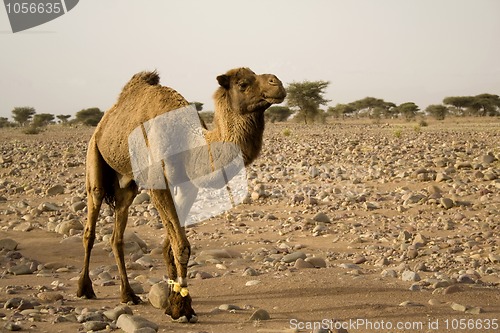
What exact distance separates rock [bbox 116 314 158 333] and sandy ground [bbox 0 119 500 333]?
23 centimetres

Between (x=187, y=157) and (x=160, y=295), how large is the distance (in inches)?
60.5

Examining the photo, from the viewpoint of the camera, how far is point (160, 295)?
21.1 feet

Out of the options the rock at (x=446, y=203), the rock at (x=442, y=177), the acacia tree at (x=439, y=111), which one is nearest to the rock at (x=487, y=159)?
the rock at (x=442, y=177)

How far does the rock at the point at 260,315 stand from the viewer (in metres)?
5.59

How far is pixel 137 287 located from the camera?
285 inches

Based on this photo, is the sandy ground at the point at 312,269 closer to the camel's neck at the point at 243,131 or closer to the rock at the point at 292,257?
the rock at the point at 292,257

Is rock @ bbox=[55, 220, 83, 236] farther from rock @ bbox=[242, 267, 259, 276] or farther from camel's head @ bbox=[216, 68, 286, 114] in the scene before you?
camel's head @ bbox=[216, 68, 286, 114]

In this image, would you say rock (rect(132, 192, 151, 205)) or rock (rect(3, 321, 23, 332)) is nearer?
rock (rect(3, 321, 23, 332))

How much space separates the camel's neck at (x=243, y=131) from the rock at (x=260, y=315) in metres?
1.35

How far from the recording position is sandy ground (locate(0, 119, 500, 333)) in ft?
18.4

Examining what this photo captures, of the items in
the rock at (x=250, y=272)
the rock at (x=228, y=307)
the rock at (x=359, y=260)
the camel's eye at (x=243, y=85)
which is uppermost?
the camel's eye at (x=243, y=85)

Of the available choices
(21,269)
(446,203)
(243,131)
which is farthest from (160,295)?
(446,203)

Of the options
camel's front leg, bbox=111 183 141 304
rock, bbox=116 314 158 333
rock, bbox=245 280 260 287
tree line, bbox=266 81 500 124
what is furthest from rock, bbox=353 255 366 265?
tree line, bbox=266 81 500 124

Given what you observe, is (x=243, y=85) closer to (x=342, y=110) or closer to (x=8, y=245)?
(x=8, y=245)
